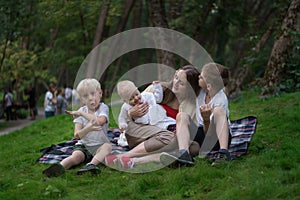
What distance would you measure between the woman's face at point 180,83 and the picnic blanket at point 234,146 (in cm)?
90

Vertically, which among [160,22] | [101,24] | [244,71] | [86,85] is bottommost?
[244,71]

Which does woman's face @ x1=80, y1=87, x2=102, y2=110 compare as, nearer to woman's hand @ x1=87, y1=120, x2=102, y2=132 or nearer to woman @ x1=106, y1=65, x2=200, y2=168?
woman's hand @ x1=87, y1=120, x2=102, y2=132

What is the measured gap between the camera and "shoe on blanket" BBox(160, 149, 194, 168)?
5.12 metres

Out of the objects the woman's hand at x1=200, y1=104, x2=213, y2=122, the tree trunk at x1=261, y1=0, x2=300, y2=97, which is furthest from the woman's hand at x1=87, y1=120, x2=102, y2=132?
the tree trunk at x1=261, y1=0, x2=300, y2=97

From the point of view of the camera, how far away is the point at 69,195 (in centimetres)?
464

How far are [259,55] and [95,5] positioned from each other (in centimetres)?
601

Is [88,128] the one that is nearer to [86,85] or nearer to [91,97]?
[91,97]

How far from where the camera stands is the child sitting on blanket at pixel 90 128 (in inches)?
221

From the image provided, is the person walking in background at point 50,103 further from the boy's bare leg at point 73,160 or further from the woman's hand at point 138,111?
the woman's hand at point 138,111

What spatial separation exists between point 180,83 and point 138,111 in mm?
672

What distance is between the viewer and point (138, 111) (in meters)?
5.70

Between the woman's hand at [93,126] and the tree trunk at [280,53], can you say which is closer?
the woman's hand at [93,126]

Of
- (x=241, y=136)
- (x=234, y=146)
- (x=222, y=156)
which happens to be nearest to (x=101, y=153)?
(x=222, y=156)

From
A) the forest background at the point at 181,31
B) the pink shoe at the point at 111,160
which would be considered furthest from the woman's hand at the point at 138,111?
the forest background at the point at 181,31
